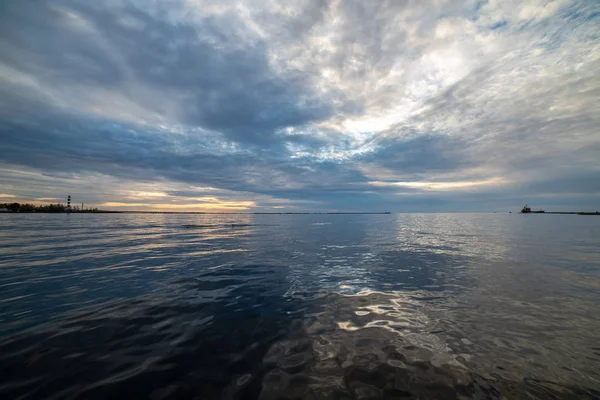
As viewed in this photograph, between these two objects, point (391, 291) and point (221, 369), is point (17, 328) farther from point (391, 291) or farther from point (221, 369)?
point (391, 291)

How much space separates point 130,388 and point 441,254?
1164 inches

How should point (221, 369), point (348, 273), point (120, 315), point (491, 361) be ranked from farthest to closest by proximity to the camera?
1. point (348, 273)
2. point (120, 315)
3. point (491, 361)
4. point (221, 369)

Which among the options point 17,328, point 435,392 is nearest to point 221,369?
point 435,392

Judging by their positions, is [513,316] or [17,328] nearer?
[17,328]

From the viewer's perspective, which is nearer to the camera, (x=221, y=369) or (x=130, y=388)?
(x=130, y=388)

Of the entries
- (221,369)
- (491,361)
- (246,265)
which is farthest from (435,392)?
(246,265)

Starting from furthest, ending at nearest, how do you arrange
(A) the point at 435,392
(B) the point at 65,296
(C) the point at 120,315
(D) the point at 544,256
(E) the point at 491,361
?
1. (D) the point at 544,256
2. (B) the point at 65,296
3. (C) the point at 120,315
4. (E) the point at 491,361
5. (A) the point at 435,392

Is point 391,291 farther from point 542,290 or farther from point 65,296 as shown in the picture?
point 65,296

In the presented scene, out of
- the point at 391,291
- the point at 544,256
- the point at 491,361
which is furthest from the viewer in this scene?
the point at 544,256

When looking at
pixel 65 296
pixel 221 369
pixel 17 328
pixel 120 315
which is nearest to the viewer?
pixel 221 369

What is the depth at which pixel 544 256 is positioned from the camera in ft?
87.2

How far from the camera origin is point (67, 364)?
289 inches

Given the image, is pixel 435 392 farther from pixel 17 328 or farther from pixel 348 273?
pixel 17 328

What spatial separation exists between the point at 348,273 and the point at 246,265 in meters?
9.19
